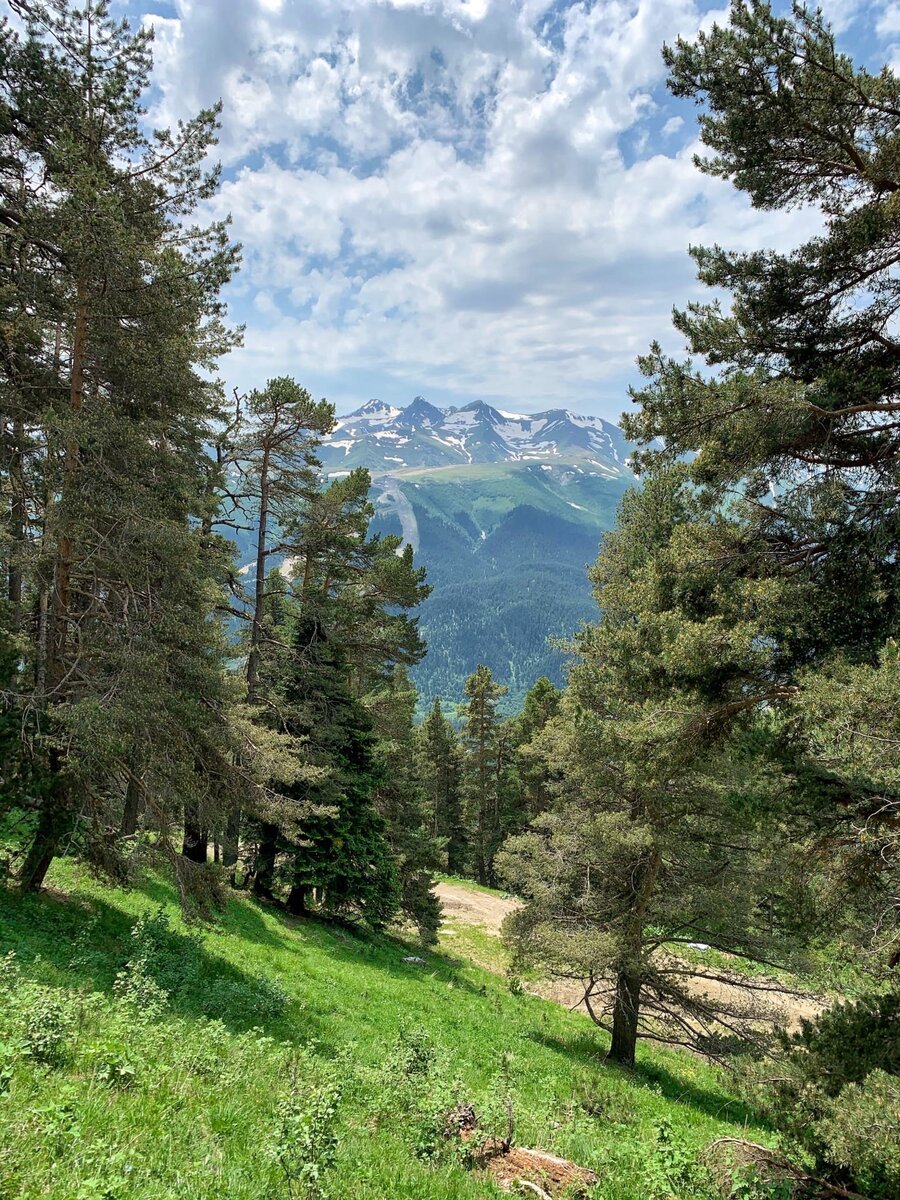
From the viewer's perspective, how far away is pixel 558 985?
77.0ft

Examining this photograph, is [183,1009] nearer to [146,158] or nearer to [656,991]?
[656,991]

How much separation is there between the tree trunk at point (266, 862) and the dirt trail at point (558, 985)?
8022 mm

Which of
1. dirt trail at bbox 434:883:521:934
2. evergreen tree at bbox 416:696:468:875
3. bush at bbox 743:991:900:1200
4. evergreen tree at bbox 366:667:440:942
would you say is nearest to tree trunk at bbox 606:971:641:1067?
bush at bbox 743:991:900:1200

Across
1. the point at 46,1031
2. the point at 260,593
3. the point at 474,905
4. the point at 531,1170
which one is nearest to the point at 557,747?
the point at 531,1170

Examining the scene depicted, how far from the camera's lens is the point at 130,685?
905cm

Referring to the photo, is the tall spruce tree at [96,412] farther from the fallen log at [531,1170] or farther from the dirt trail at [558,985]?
the dirt trail at [558,985]

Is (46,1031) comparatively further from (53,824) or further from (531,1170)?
(531,1170)

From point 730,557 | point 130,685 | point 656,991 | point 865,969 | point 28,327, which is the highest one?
point 28,327

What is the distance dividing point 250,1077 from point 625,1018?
11.4m

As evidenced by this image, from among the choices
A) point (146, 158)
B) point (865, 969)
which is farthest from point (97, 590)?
point (865, 969)

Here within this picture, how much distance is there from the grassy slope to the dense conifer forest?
6 cm

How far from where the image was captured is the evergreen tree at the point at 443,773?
46.3 metres

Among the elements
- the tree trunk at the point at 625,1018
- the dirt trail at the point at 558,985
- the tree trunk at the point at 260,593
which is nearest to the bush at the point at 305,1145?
the dirt trail at the point at 558,985

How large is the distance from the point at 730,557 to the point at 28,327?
11.0 meters
